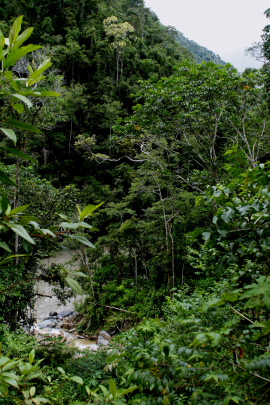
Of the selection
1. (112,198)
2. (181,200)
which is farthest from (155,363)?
(112,198)

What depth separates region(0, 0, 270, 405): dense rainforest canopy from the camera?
0.89 metres

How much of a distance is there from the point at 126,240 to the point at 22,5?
23.4 meters

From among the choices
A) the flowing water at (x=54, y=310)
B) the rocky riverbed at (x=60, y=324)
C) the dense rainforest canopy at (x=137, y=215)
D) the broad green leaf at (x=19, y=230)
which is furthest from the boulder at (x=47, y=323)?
the broad green leaf at (x=19, y=230)

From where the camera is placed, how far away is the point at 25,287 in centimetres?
542

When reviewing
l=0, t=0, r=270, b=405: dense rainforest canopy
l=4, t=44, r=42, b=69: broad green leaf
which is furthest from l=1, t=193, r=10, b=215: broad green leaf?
l=4, t=44, r=42, b=69: broad green leaf

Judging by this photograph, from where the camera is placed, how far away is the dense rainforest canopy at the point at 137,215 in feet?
2.93

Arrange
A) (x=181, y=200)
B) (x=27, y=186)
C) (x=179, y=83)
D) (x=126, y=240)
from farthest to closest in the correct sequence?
(x=126, y=240) < (x=181, y=200) < (x=27, y=186) < (x=179, y=83)

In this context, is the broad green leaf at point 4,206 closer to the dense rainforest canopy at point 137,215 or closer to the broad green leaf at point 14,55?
the dense rainforest canopy at point 137,215

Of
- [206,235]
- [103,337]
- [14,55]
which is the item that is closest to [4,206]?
[14,55]

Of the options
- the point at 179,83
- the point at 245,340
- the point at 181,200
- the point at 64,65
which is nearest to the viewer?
the point at 245,340

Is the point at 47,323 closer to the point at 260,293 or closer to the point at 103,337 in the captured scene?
the point at 103,337

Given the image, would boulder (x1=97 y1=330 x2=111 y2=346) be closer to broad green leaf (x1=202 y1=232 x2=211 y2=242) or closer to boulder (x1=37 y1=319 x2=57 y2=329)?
boulder (x1=37 y1=319 x2=57 y2=329)

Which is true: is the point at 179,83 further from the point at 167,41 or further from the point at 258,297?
the point at 167,41

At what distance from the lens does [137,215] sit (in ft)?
40.5
